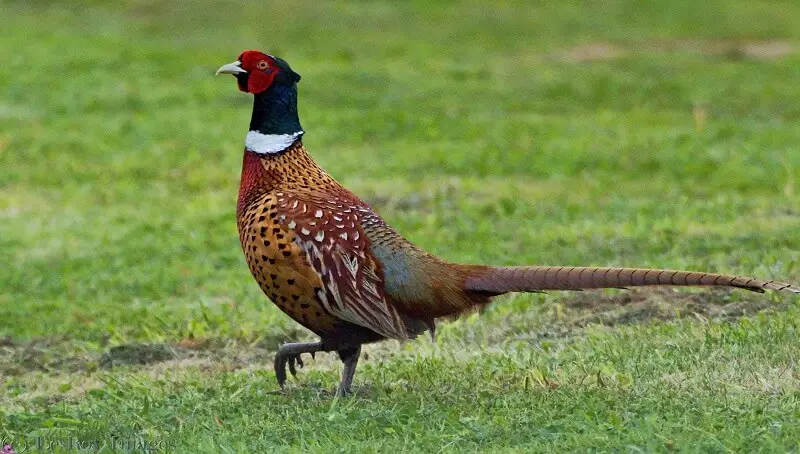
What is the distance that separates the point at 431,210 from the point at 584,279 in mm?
6289

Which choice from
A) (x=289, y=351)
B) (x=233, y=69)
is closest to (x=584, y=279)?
(x=289, y=351)

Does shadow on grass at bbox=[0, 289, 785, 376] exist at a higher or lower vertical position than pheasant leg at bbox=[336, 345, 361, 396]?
lower

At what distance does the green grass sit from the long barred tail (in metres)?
0.43

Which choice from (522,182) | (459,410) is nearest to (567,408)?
(459,410)

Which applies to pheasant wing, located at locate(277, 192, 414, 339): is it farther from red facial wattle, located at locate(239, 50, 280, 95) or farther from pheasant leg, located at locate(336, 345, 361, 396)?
red facial wattle, located at locate(239, 50, 280, 95)

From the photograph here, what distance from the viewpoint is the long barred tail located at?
18.1ft

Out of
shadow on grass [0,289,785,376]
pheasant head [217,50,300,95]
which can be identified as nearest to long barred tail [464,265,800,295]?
pheasant head [217,50,300,95]

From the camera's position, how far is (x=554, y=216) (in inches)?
463

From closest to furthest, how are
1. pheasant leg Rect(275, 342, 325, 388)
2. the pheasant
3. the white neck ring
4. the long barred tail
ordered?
the long barred tail → the pheasant → pheasant leg Rect(275, 342, 325, 388) → the white neck ring

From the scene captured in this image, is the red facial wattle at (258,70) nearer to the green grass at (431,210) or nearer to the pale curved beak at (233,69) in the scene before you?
the pale curved beak at (233,69)

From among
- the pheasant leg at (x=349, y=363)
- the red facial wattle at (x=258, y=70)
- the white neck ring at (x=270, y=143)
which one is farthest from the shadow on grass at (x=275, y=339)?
the red facial wattle at (x=258, y=70)

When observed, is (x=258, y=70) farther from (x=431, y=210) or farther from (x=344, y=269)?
(x=431, y=210)

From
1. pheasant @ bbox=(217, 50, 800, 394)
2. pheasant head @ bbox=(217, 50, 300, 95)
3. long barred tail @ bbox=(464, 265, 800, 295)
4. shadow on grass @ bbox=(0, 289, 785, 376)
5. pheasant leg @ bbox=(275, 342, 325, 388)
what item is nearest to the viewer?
long barred tail @ bbox=(464, 265, 800, 295)

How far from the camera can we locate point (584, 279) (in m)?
5.81
